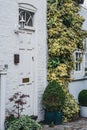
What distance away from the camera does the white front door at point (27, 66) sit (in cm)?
1084

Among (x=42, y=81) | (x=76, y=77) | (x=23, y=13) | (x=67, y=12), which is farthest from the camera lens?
(x=76, y=77)

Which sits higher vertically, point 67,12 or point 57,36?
point 67,12

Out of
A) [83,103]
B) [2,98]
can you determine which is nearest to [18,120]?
[2,98]

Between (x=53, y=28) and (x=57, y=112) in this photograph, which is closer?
(x=57, y=112)

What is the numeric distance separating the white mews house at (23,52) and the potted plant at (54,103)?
33 cm

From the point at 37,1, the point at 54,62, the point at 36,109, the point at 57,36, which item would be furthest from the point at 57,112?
the point at 37,1

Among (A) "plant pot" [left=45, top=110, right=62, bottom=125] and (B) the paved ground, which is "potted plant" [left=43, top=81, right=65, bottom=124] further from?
(B) the paved ground

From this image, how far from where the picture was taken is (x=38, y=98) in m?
11.7

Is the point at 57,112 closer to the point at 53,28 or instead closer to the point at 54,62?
the point at 54,62

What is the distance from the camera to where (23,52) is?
10914mm

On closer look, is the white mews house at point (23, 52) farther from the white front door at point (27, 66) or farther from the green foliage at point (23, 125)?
the green foliage at point (23, 125)

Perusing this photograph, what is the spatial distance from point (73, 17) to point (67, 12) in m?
0.38

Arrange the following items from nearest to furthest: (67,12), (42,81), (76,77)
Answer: (42,81)
(67,12)
(76,77)

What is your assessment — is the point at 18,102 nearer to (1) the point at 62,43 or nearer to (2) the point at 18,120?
(2) the point at 18,120
